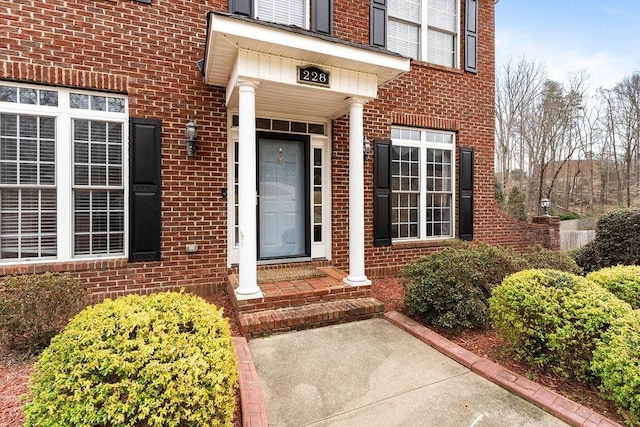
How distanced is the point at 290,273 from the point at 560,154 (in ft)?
76.3

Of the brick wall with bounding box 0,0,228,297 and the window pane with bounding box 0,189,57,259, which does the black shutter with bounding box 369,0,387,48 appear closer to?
the brick wall with bounding box 0,0,228,297

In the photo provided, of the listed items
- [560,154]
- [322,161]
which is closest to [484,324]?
[322,161]

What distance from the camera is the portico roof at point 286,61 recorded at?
3650 millimetres

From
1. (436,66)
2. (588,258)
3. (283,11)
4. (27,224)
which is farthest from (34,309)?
(588,258)

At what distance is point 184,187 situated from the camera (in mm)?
4758

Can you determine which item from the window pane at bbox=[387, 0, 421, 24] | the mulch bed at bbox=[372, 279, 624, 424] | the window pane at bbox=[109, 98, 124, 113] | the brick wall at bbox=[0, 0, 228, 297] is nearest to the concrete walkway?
the mulch bed at bbox=[372, 279, 624, 424]

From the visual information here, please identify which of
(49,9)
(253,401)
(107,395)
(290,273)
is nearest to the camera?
(107,395)

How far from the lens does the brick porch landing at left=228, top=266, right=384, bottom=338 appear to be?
3730mm

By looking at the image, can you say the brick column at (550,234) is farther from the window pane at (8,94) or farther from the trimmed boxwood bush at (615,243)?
the window pane at (8,94)

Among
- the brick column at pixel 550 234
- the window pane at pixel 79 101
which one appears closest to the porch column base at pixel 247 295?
the window pane at pixel 79 101

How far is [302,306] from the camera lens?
415 cm

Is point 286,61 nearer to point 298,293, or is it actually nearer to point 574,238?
point 298,293

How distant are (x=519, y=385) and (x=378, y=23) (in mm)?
5981

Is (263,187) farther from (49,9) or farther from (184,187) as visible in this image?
(49,9)
